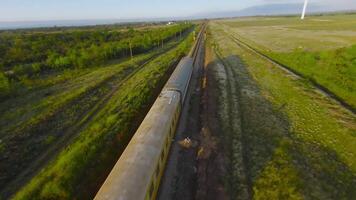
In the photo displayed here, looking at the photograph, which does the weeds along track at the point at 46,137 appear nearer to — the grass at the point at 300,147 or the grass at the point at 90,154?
the grass at the point at 90,154

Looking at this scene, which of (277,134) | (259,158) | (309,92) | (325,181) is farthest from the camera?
(309,92)

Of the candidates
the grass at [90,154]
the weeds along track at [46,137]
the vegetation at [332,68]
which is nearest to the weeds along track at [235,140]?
the grass at [90,154]

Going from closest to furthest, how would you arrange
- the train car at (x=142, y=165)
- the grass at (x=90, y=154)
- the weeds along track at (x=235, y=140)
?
the train car at (x=142, y=165) → the grass at (x=90, y=154) → the weeds along track at (x=235, y=140)

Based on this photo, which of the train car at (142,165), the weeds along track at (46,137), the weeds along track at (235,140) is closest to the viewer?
the train car at (142,165)

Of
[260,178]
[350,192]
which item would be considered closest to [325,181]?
[350,192]

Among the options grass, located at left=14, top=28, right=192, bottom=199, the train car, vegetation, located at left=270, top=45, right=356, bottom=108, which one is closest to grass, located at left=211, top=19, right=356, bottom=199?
vegetation, located at left=270, top=45, right=356, bottom=108

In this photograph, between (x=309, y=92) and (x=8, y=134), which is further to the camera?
(x=309, y=92)

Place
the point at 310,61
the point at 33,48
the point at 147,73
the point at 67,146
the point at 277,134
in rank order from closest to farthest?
1. the point at 67,146
2. the point at 277,134
3. the point at 147,73
4. the point at 310,61
5. the point at 33,48

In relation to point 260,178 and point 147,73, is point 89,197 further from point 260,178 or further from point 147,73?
point 147,73
